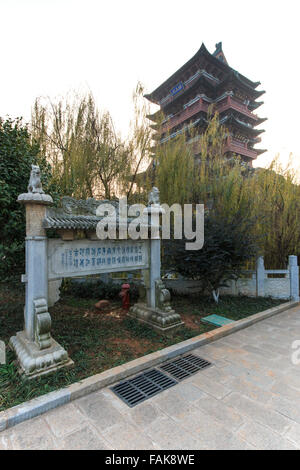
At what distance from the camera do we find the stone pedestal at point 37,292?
255 centimetres

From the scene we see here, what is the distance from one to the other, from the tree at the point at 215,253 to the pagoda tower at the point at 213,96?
14.3 m

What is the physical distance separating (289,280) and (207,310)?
2.65 m

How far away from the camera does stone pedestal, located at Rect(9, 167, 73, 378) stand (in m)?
2.55

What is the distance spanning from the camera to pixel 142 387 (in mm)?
2430

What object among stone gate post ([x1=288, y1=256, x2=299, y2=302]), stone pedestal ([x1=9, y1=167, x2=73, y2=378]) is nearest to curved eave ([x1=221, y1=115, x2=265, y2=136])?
stone gate post ([x1=288, y1=256, x2=299, y2=302])

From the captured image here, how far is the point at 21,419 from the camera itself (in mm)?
1891

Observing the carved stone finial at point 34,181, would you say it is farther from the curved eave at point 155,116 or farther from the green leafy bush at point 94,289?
the curved eave at point 155,116

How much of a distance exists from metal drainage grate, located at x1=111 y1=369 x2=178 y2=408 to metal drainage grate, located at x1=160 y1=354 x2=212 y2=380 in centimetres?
12

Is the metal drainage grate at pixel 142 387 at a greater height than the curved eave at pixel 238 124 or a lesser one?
lesser

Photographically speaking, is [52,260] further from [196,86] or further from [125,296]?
[196,86]

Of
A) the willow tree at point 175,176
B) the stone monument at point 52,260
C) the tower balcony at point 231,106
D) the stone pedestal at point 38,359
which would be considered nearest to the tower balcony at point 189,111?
the tower balcony at point 231,106

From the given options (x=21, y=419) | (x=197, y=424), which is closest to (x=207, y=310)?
(x=197, y=424)
